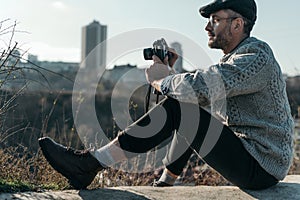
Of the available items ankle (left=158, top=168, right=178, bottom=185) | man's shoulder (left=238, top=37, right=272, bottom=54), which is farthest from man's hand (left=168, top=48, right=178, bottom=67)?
ankle (left=158, top=168, right=178, bottom=185)

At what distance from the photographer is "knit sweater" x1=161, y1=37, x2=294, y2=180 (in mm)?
2449

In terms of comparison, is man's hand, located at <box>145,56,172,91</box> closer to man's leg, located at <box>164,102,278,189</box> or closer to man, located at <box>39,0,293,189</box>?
man, located at <box>39,0,293,189</box>

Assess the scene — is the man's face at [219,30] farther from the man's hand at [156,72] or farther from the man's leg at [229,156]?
the man's leg at [229,156]

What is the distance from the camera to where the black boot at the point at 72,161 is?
2514 millimetres

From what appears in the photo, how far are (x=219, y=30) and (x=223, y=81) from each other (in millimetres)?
407

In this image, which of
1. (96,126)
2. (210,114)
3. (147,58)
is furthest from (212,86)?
(96,126)

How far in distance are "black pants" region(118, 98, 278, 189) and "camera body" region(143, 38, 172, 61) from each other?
0.42 m

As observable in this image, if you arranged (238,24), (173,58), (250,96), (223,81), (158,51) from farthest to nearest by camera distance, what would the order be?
(173,58) < (158,51) < (238,24) < (250,96) < (223,81)

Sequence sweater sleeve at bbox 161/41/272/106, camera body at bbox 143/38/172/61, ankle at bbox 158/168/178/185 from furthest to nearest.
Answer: ankle at bbox 158/168/178/185
camera body at bbox 143/38/172/61
sweater sleeve at bbox 161/41/272/106

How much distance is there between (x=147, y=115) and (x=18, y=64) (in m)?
1.01

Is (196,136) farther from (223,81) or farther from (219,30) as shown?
(219,30)

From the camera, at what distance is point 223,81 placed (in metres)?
2.44

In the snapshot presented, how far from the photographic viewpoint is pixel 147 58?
2879 mm

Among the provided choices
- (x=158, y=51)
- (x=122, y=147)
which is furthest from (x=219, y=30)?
(x=122, y=147)
